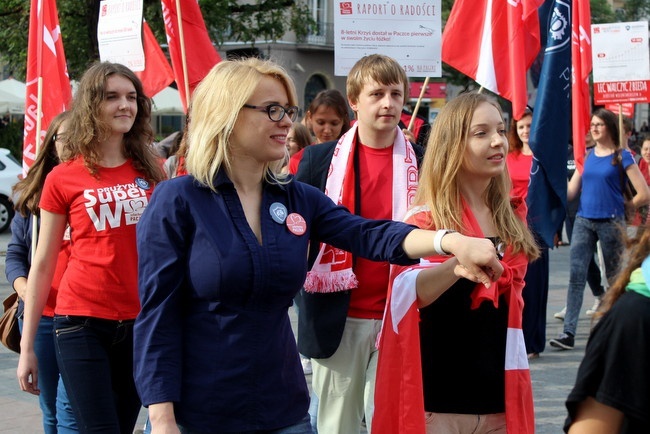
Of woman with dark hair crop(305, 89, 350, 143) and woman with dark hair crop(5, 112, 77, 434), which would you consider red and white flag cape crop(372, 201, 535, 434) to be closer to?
woman with dark hair crop(5, 112, 77, 434)

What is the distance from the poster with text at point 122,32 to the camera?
839cm

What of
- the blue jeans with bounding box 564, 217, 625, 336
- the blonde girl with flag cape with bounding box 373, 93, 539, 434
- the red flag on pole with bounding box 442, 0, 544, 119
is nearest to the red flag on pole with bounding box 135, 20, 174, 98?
the red flag on pole with bounding box 442, 0, 544, 119

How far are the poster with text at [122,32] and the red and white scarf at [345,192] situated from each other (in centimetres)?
454

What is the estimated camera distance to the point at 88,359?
3.74 meters

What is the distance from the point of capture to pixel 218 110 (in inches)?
111

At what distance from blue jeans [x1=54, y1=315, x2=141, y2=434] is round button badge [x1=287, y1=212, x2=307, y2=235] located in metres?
1.21

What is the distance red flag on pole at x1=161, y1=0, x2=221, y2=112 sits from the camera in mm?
7680

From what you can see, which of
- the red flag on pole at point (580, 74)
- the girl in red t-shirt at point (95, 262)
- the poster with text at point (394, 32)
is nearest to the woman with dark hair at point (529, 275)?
the red flag on pole at point (580, 74)

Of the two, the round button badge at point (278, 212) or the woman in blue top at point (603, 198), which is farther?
the woman in blue top at point (603, 198)

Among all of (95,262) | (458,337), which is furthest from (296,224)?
(95,262)

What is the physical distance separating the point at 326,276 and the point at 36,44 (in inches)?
140

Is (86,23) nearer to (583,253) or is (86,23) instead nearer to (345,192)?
(583,253)

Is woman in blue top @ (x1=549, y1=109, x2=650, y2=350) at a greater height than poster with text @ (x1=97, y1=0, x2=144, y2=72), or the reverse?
poster with text @ (x1=97, y1=0, x2=144, y2=72)

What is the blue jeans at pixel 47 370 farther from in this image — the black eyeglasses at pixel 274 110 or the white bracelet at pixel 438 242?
the white bracelet at pixel 438 242
